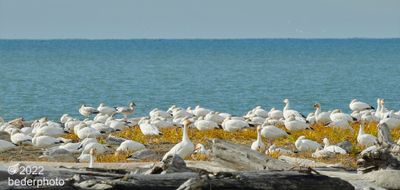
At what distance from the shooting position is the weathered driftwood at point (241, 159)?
13711 millimetres

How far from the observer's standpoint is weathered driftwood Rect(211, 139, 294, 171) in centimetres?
1371

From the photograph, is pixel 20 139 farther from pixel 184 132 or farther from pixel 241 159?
pixel 241 159

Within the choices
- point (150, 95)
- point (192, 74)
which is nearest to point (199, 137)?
point (150, 95)

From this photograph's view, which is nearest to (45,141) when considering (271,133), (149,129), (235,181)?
(149,129)

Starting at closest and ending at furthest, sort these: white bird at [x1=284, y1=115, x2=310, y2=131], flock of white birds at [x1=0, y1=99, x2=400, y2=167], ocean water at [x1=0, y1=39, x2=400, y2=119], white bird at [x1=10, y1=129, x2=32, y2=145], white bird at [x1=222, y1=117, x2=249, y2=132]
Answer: flock of white birds at [x1=0, y1=99, x2=400, y2=167] < white bird at [x1=10, y1=129, x2=32, y2=145] < white bird at [x1=284, y1=115, x2=310, y2=131] < white bird at [x1=222, y1=117, x2=249, y2=132] < ocean water at [x1=0, y1=39, x2=400, y2=119]

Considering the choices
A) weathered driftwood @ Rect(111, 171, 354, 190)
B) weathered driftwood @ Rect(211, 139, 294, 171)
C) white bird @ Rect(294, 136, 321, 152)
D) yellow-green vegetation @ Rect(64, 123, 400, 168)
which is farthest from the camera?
yellow-green vegetation @ Rect(64, 123, 400, 168)

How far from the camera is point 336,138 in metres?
23.0

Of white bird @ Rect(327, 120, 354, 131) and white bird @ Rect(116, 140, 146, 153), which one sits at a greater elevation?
white bird @ Rect(327, 120, 354, 131)

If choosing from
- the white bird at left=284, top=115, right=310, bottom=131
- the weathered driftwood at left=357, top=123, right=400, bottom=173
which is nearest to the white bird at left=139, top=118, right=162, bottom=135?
the white bird at left=284, top=115, right=310, bottom=131

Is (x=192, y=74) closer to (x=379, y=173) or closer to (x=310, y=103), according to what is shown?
(x=310, y=103)

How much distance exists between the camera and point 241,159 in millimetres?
13906

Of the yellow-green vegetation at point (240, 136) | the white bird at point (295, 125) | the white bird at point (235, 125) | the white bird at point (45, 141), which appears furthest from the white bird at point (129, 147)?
the white bird at point (295, 125)

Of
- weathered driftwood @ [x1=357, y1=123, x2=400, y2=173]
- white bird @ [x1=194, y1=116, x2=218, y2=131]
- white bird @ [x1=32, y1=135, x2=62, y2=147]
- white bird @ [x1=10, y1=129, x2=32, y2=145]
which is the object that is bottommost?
weathered driftwood @ [x1=357, y1=123, x2=400, y2=173]

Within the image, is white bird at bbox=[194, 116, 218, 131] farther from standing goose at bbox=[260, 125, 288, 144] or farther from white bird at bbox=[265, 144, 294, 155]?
white bird at bbox=[265, 144, 294, 155]
